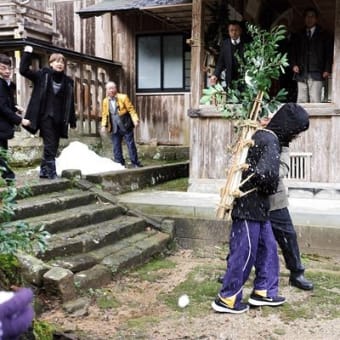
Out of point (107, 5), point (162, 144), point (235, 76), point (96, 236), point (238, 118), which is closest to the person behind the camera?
point (238, 118)

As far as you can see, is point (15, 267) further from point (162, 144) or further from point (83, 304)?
point (162, 144)

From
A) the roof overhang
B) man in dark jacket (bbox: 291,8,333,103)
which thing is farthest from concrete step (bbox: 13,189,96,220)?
the roof overhang

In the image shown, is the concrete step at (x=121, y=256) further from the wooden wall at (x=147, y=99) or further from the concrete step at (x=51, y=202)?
the wooden wall at (x=147, y=99)

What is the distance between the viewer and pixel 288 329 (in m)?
4.04

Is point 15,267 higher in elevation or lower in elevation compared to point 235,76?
lower

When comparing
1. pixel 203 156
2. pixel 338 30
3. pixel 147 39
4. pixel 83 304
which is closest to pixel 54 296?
pixel 83 304

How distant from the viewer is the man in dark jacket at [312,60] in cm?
770

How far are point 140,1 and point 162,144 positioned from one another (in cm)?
370

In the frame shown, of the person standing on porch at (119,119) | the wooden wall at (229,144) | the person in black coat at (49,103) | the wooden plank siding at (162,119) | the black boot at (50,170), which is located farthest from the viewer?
the wooden plank siding at (162,119)

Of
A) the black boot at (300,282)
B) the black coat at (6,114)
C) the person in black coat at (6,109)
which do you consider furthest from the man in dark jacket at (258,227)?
the black coat at (6,114)

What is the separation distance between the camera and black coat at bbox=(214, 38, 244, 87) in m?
7.66

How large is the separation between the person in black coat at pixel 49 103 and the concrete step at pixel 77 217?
0.96 metres

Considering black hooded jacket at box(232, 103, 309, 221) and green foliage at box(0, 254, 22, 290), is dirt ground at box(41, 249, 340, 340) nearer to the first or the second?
green foliage at box(0, 254, 22, 290)

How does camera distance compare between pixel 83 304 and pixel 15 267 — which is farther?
pixel 83 304
